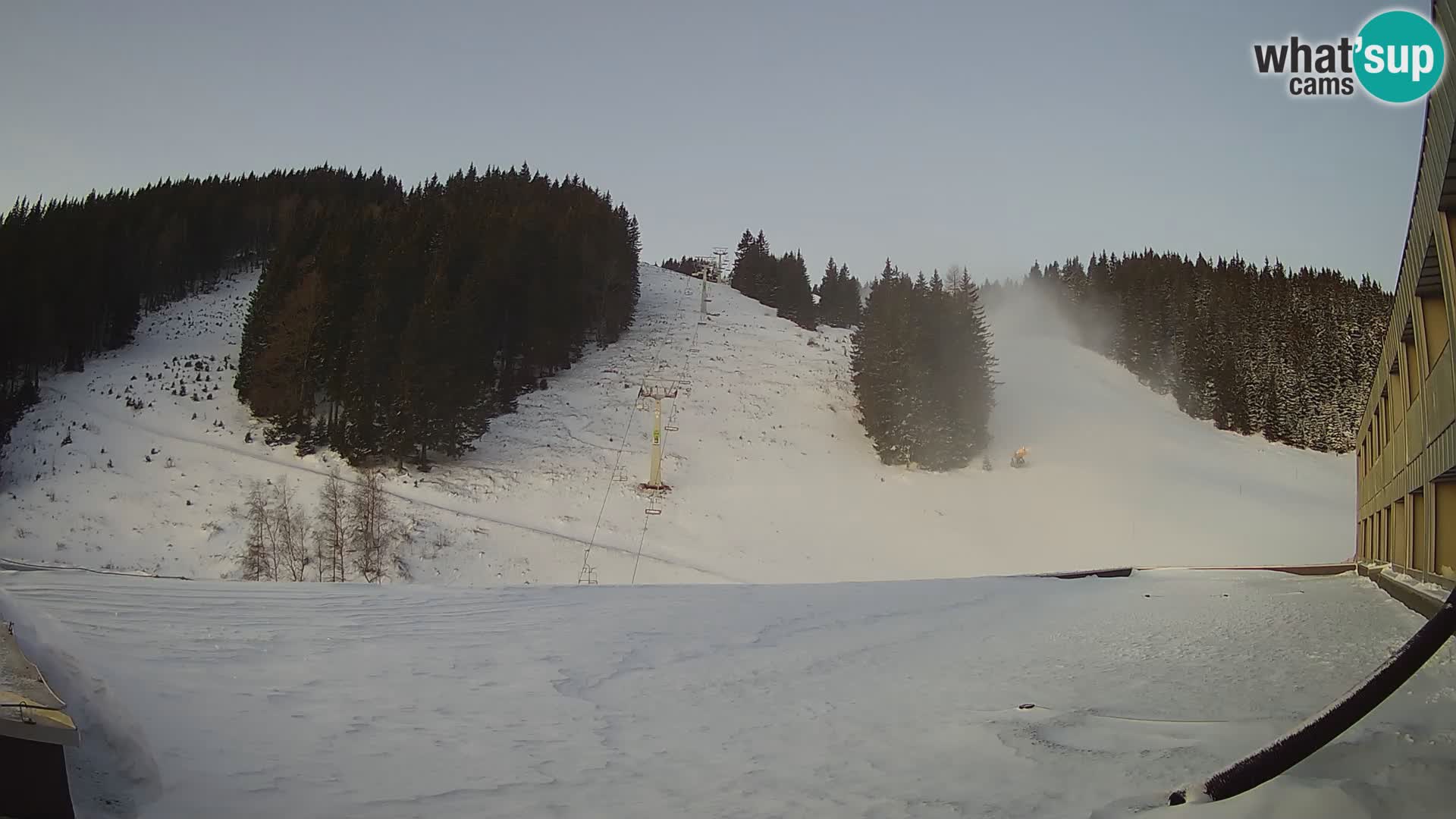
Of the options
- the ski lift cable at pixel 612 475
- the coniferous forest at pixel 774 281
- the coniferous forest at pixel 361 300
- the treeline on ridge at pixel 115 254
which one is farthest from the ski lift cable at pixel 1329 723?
the coniferous forest at pixel 774 281

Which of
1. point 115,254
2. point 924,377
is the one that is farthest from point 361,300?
point 924,377

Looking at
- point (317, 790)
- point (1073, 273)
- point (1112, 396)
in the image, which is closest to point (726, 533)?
point (317, 790)

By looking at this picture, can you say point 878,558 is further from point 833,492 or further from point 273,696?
point 273,696

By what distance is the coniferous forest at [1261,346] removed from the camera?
52.5 metres

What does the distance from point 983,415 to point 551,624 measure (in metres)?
39.9

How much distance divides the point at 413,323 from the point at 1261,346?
56757 millimetres

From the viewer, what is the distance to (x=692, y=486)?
116 ft

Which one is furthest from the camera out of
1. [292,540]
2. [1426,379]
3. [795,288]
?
[795,288]

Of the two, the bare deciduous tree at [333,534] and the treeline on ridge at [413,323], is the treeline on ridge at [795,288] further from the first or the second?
the bare deciduous tree at [333,534]

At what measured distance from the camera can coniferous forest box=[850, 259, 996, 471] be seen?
135ft

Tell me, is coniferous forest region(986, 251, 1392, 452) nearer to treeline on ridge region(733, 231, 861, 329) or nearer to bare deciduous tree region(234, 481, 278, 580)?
treeline on ridge region(733, 231, 861, 329)

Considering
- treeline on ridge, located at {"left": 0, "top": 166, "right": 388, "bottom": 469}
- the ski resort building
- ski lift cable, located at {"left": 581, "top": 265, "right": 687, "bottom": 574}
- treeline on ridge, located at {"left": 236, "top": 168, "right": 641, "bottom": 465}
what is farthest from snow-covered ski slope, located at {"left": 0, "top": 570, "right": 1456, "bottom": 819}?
treeline on ridge, located at {"left": 0, "top": 166, "right": 388, "bottom": 469}

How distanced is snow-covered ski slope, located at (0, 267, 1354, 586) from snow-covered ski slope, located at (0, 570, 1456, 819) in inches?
715

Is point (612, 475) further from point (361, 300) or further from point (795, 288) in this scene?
point (795, 288)
